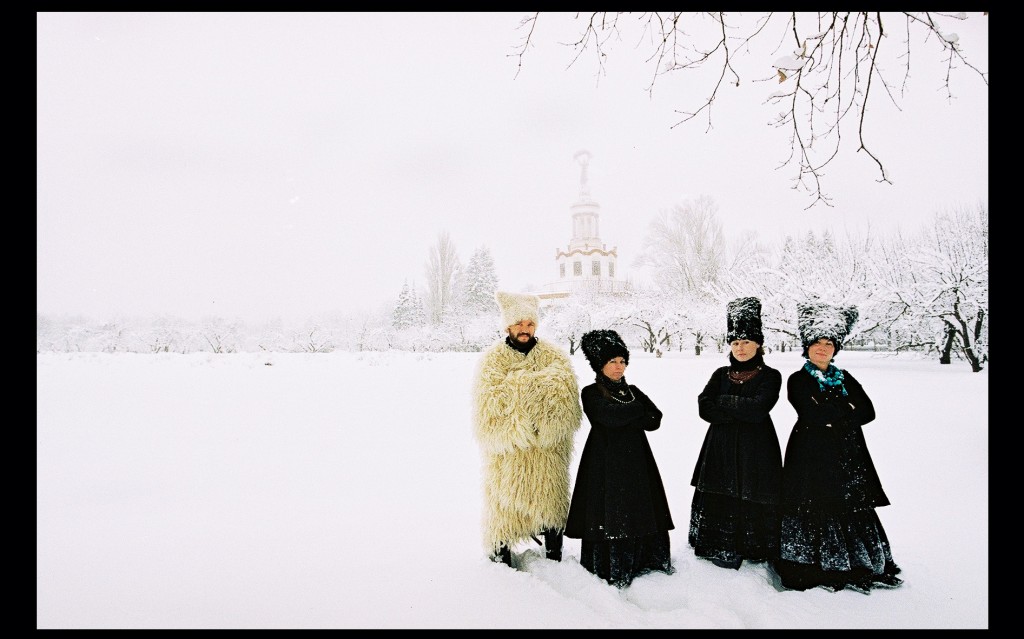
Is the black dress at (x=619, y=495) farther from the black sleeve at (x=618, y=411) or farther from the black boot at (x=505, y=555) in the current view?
the black boot at (x=505, y=555)

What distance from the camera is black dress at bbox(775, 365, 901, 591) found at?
2.79 meters

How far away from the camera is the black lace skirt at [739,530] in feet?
9.80

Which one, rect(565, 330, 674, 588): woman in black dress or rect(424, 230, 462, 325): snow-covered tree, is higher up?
rect(424, 230, 462, 325): snow-covered tree

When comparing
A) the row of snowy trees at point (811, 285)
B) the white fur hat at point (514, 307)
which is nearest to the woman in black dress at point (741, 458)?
the white fur hat at point (514, 307)

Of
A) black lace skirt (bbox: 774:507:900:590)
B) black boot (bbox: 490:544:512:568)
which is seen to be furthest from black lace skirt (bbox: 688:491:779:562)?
black boot (bbox: 490:544:512:568)

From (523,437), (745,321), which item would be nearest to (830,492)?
(745,321)

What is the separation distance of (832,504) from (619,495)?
1281mm

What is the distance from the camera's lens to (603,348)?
3037 mm

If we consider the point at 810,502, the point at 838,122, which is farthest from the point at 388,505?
the point at 838,122

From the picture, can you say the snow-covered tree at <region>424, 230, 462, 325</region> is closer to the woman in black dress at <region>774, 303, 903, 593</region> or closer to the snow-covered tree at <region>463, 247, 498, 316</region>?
the snow-covered tree at <region>463, 247, 498, 316</region>

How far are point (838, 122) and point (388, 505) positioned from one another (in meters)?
4.62

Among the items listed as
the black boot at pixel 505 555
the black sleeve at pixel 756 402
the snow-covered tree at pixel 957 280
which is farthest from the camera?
the snow-covered tree at pixel 957 280

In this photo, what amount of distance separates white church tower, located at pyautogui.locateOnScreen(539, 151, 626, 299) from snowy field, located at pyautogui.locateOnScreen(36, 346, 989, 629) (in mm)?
14491

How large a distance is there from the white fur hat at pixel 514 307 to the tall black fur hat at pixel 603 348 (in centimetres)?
45
